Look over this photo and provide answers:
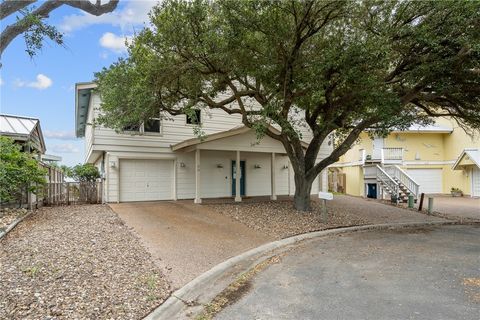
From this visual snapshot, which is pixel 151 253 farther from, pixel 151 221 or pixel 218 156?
pixel 218 156

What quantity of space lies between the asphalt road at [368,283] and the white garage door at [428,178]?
18.9m

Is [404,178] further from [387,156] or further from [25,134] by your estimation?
[25,134]

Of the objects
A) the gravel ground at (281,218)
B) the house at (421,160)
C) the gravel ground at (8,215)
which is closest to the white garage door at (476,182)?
the house at (421,160)

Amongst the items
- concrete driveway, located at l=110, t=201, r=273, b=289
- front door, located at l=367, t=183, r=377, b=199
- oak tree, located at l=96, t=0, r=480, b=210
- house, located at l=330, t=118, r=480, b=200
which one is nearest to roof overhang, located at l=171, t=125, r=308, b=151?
oak tree, located at l=96, t=0, r=480, b=210

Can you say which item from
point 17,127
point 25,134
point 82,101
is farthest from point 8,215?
point 82,101

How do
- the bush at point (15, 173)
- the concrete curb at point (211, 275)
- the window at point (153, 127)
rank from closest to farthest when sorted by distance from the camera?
the concrete curb at point (211, 275) → the bush at point (15, 173) → the window at point (153, 127)

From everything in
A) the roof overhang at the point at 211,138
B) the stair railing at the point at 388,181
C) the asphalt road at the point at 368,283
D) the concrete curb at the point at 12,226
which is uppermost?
the roof overhang at the point at 211,138

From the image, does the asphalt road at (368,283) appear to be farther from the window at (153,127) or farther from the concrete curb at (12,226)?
the window at (153,127)

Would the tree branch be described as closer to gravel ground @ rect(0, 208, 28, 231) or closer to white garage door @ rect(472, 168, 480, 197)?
gravel ground @ rect(0, 208, 28, 231)

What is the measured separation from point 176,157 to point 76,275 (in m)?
11.1

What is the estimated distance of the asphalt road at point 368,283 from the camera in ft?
14.2

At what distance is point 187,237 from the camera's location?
8297 mm

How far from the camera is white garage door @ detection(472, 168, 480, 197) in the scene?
2325 cm

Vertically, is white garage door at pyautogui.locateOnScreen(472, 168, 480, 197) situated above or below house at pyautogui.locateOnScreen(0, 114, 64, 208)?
below
